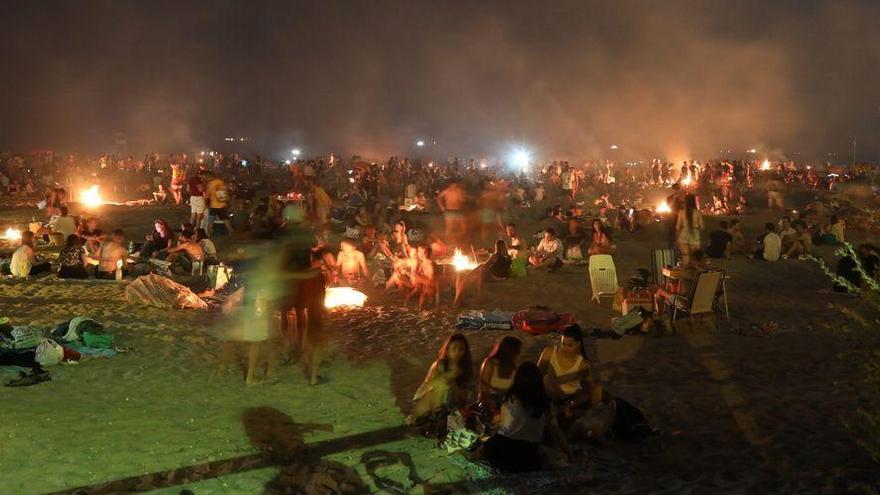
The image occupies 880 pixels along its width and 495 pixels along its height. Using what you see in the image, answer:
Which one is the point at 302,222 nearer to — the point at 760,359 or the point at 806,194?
the point at 760,359

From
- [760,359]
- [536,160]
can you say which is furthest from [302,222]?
[536,160]

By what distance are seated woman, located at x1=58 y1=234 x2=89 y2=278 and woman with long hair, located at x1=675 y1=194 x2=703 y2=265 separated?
1020cm

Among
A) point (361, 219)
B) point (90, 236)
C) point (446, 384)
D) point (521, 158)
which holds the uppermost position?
point (521, 158)

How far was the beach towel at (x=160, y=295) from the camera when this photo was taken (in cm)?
1046

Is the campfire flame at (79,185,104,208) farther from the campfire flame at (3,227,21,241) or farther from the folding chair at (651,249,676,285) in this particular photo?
the folding chair at (651,249,676,285)

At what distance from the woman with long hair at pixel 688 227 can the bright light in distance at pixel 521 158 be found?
36.4m

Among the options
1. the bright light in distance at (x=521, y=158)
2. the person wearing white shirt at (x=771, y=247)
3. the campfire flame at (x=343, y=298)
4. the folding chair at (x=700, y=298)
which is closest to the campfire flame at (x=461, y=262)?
the campfire flame at (x=343, y=298)

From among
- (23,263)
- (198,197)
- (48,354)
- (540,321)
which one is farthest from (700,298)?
(198,197)

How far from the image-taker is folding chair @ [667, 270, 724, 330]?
935cm

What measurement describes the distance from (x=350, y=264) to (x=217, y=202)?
18.3 ft

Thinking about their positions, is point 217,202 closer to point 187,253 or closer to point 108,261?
point 187,253

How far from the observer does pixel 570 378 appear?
6012 mm

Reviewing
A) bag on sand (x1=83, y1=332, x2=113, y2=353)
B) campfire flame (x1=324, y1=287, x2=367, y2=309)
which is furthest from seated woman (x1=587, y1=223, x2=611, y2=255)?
bag on sand (x1=83, y1=332, x2=113, y2=353)

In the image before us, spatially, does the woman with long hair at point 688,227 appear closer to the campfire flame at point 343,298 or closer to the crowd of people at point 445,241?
the crowd of people at point 445,241
